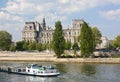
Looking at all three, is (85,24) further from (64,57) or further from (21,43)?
(21,43)

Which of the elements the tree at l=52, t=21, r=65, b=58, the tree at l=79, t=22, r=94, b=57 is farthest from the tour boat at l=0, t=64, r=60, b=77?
the tree at l=52, t=21, r=65, b=58

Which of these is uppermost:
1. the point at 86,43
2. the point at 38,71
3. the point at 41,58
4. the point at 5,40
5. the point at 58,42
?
the point at 5,40

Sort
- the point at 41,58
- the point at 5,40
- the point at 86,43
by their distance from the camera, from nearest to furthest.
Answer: the point at 86,43
the point at 41,58
the point at 5,40

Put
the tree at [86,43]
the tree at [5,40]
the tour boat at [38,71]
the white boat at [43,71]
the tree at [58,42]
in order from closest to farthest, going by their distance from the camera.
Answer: the white boat at [43,71] < the tour boat at [38,71] < the tree at [86,43] < the tree at [58,42] < the tree at [5,40]

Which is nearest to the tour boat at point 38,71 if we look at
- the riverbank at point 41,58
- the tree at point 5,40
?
the riverbank at point 41,58

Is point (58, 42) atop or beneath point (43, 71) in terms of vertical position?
atop

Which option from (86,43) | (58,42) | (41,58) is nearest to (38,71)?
(86,43)

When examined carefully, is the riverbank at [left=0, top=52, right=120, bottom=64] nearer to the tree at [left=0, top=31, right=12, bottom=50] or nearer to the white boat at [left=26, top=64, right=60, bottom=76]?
the tree at [left=0, top=31, right=12, bottom=50]

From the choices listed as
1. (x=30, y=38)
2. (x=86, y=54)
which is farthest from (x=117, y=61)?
(x=30, y=38)

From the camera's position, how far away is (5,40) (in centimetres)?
17350

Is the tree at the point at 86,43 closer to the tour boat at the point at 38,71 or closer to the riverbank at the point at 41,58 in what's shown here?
the riverbank at the point at 41,58

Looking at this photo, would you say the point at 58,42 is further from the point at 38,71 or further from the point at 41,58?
the point at 38,71

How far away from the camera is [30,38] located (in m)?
194

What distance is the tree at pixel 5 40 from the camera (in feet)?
552
